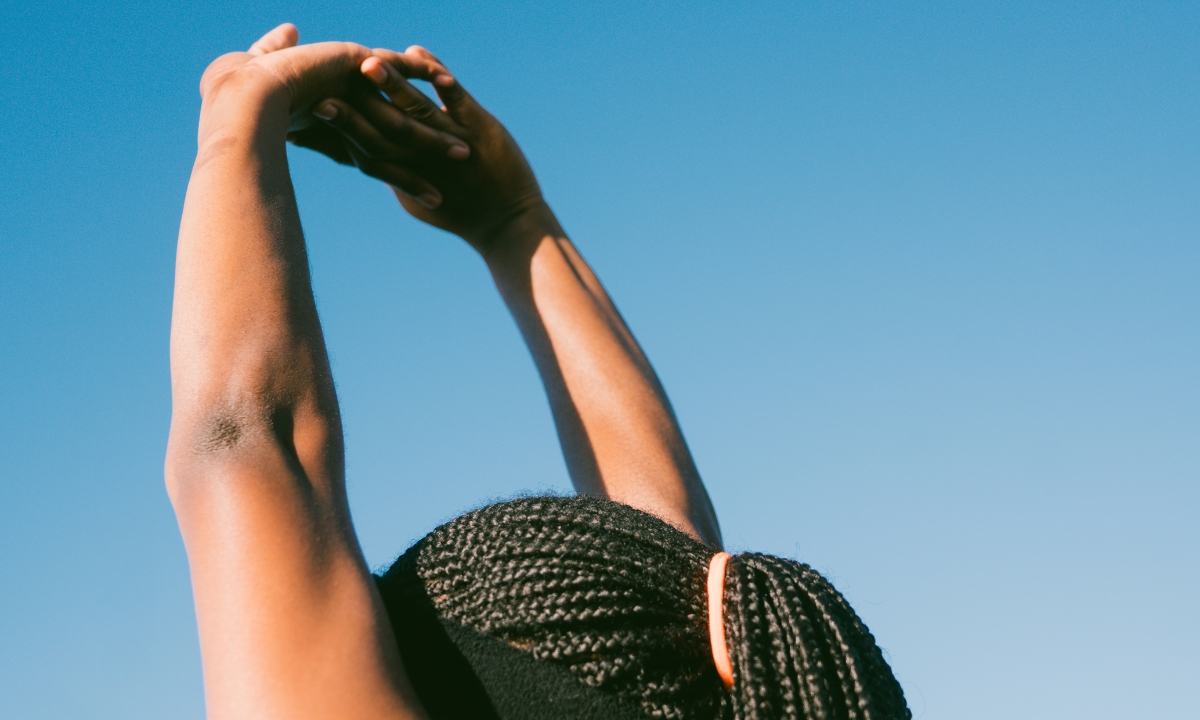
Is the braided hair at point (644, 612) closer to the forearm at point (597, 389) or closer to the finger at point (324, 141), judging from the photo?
the forearm at point (597, 389)

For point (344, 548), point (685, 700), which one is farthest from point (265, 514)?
point (685, 700)

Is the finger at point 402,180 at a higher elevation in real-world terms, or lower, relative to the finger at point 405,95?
lower

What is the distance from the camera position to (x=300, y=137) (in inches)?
131

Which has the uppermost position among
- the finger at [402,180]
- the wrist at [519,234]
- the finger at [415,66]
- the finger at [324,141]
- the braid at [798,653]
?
the finger at [415,66]

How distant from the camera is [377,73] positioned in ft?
10.6

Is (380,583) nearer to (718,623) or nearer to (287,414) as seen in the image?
(287,414)

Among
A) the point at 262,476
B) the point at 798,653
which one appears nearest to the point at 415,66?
the point at 262,476

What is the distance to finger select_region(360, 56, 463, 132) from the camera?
3.22 metres

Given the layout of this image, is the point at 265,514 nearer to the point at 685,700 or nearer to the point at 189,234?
the point at 189,234

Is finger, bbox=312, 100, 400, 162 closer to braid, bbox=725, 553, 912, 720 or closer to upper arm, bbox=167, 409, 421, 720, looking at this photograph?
upper arm, bbox=167, 409, 421, 720

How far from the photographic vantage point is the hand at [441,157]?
3318 millimetres

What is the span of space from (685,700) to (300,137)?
7.26 ft

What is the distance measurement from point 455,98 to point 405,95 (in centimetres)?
20

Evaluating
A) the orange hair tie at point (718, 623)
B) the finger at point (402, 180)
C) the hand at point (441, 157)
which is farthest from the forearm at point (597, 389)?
the orange hair tie at point (718, 623)
